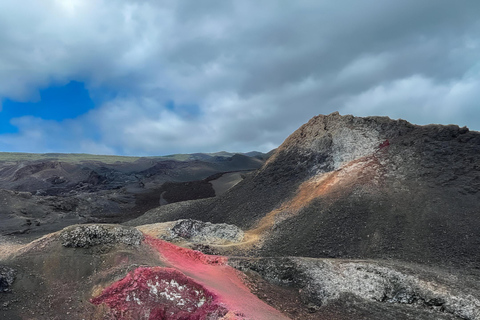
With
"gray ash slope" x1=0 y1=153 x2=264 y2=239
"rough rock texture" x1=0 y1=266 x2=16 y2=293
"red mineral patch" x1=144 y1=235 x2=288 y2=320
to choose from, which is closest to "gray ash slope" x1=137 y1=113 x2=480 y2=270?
"red mineral patch" x1=144 y1=235 x2=288 y2=320

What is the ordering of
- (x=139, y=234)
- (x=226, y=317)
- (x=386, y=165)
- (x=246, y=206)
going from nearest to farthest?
(x=226, y=317) < (x=139, y=234) < (x=386, y=165) < (x=246, y=206)

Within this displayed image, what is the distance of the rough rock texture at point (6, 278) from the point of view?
366 inches

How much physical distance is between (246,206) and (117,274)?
1862 centimetres

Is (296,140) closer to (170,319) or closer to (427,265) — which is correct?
(427,265)

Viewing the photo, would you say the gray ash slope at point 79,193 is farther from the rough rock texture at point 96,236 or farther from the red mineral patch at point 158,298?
the red mineral patch at point 158,298

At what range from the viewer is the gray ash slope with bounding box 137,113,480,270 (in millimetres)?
17016

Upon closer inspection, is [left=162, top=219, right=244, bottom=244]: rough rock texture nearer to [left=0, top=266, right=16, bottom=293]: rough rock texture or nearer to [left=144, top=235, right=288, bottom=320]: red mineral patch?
[left=144, top=235, right=288, bottom=320]: red mineral patch

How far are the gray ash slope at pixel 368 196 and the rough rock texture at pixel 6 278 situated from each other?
1302 cm

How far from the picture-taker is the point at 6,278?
378 inches

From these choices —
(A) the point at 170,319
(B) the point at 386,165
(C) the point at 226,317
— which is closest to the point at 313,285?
(C) the point at 226,317

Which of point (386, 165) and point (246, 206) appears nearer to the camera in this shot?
point (386, 165)

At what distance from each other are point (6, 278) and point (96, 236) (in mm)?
3129

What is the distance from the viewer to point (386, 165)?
2320 cm

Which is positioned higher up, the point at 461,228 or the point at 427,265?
the point at 461,228
